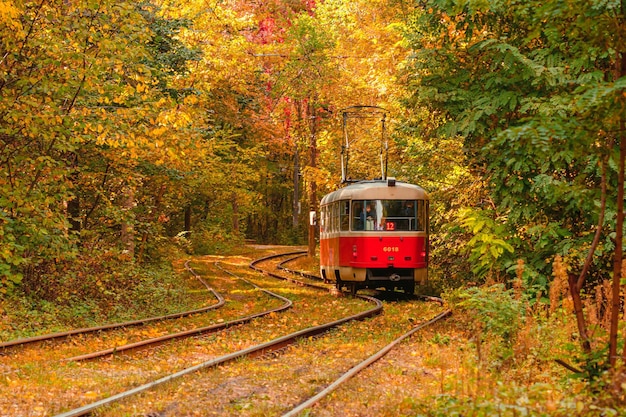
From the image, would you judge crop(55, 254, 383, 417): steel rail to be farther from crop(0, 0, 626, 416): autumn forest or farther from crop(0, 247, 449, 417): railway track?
crop(0, 0, 626, 416): autumn forest

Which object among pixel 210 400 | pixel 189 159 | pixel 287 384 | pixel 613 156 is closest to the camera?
pixel 613 156

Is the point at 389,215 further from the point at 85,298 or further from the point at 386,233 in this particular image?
the point at 85,298

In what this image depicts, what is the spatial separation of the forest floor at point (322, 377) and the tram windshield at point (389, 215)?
6.19m

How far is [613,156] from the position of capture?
695 centimetres

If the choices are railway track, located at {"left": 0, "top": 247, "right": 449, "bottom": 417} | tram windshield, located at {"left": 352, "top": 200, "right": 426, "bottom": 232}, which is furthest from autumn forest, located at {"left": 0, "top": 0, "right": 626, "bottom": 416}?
Result: railway track, located at {"left": 0, "top": 247, "right": 449, "bottom": 417}

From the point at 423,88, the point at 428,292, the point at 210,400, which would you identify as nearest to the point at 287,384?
the point at 210,400

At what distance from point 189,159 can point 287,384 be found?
13.3 meters

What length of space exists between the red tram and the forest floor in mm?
6026

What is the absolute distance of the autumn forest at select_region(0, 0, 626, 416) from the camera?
7094 mm

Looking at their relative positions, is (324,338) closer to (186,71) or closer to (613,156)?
(613,156)

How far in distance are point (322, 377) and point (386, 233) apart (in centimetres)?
1188

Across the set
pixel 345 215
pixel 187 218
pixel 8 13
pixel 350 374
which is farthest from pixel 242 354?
pixel 187 218

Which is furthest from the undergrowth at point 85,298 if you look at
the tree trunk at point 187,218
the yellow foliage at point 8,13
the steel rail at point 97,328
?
the tree trunk at point 187,218

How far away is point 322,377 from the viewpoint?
1036 cm
